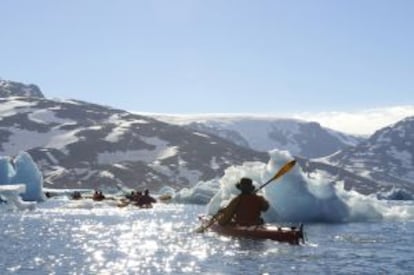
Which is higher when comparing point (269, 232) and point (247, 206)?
point (247, 206)

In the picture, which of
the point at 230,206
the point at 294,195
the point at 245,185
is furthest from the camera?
the point at 294,195

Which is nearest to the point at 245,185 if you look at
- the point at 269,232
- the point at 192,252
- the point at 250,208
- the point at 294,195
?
the point at 250,208

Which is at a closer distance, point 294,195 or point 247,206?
point 247,206

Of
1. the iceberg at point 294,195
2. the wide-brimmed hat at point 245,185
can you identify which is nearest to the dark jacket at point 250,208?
the wide-brimmed hat at point 245,185

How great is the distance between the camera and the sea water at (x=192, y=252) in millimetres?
30500

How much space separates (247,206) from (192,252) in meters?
7.57

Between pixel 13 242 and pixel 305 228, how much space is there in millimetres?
22039

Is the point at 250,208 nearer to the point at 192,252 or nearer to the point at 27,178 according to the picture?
the point at 192,252

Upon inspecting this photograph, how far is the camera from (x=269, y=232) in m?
40.8

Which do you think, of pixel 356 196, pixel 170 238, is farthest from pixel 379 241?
pixel 356 196

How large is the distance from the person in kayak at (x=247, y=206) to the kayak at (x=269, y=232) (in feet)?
1.94

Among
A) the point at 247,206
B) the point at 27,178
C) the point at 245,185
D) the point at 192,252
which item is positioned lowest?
the point at 192,252

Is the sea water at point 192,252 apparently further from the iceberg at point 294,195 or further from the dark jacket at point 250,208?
the iceberg at point 294,195

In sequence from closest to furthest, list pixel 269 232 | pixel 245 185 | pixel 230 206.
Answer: pixel 269 232, pixel 245 185, pixel 230 206
